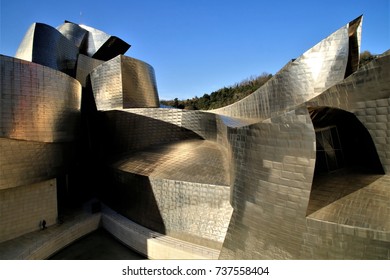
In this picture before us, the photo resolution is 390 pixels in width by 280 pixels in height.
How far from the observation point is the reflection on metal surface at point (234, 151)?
5.27 meters

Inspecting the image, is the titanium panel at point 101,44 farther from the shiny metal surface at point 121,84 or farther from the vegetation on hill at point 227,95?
the vegetation on hill at point 227,95

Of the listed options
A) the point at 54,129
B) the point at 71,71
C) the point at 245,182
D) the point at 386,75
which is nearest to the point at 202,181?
the point at 245,182

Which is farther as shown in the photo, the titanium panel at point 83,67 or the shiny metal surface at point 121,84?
the titanium panel at point 83,67

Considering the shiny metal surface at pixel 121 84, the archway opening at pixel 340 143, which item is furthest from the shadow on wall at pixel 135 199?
the archway opening at pixel 340 143

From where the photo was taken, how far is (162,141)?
12.0 m

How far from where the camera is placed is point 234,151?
7184mm

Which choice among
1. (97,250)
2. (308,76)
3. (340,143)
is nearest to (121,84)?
(97,250)

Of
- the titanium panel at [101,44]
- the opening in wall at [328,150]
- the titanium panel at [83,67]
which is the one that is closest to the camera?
the opening in wall at [328,150]

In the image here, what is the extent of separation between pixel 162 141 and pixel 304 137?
7.83 m

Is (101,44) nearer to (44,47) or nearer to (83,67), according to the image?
(83,67)

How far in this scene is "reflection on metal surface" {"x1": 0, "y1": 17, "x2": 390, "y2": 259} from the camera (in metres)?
5.27

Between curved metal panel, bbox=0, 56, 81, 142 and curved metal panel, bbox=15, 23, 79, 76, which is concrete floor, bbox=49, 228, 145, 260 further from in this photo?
curved metal panel, bbox=15, 23, 79, 76

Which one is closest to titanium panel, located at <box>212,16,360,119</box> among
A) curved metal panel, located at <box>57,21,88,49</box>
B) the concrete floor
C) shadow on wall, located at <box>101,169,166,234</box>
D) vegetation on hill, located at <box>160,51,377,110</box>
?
shadow on wall, located at <box>101,169,166,234</box>
